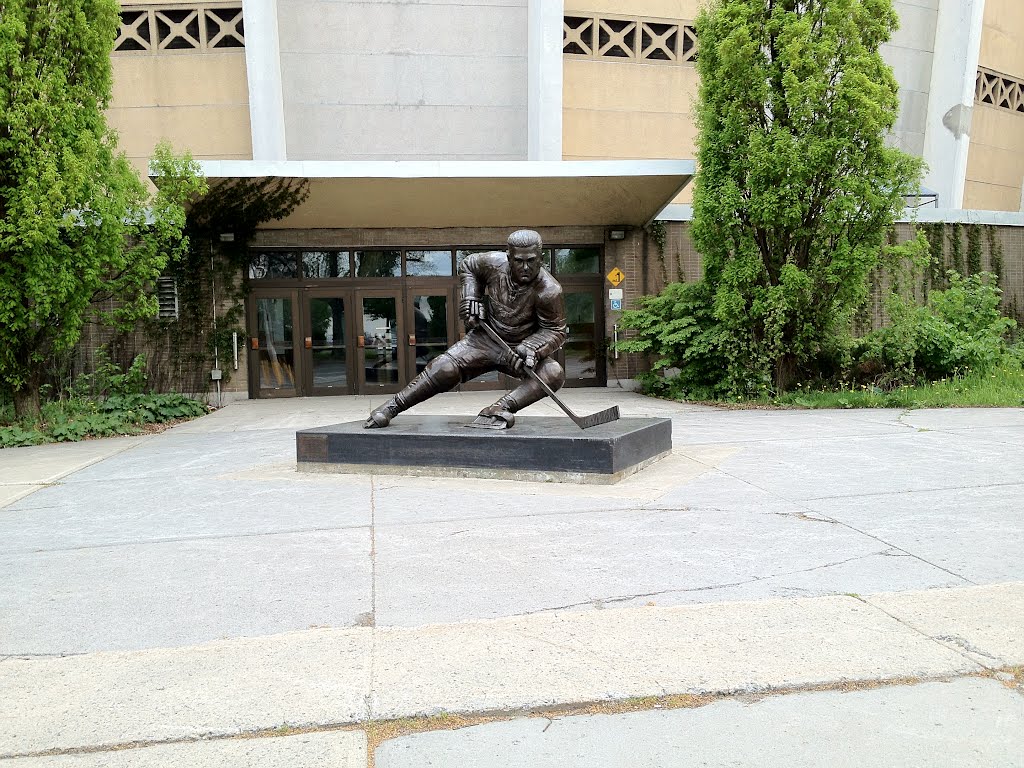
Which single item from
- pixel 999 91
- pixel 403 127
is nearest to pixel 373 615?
pixel 403 127

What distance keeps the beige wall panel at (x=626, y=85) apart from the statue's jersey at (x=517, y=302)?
11955 millimetres

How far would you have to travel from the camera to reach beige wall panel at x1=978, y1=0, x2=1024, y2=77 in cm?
2131

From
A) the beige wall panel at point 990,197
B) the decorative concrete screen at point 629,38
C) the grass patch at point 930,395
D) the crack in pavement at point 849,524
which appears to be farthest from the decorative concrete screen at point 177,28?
the beige wall panel at point 990,197

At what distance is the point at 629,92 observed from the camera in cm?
1817

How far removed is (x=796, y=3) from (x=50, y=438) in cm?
1267

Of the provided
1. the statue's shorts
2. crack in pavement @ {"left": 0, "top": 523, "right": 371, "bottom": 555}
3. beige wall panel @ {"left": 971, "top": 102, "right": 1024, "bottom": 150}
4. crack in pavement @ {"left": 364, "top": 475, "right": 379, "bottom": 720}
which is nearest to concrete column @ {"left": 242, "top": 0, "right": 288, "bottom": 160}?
the statue's shorts

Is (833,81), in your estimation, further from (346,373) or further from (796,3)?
(346,373)

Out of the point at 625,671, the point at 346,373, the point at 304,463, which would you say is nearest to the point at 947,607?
the point at 625,671

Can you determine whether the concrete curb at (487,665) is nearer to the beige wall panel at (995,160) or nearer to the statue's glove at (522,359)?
the statue's glove at (522,359)

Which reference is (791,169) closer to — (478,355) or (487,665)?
(478,355)

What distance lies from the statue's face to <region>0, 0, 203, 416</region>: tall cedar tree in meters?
6.37

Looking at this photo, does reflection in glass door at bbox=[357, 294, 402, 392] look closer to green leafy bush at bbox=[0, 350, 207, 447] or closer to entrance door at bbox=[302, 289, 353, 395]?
entrance door at bbox=[302, 289, 353, 395]

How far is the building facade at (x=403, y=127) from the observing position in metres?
16.5

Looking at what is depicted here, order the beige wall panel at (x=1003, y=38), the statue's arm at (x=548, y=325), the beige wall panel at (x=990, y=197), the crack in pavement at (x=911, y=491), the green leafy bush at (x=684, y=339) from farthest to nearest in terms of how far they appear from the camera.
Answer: the beige wall panel at (x=990, y=197) → the beige wall panel at (x=1003, y=38) → the green leafy bush at (x=684, y=339) → the statue's arm at (x=548, y=325) → the crack in pavement at (x=911, y=491)
